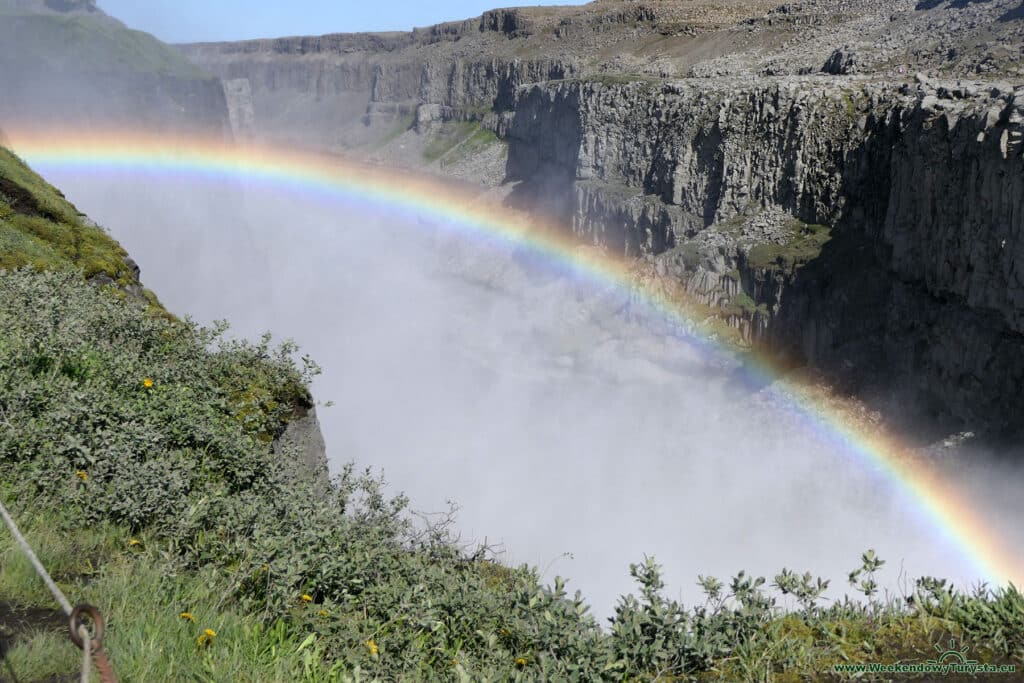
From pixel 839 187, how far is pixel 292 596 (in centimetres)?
6927

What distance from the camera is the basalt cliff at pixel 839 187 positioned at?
4572cm

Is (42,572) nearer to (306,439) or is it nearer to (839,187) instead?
(306,439)

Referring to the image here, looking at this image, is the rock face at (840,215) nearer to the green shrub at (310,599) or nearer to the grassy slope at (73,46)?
the green shrub at (310,599)

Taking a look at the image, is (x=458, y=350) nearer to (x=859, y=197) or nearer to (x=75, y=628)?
(x=859, y=197)

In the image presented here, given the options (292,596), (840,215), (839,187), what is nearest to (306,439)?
(292,596)

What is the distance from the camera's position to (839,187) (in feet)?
226

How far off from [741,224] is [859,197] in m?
11.5

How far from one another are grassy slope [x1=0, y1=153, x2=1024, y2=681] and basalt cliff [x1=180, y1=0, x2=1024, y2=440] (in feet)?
130

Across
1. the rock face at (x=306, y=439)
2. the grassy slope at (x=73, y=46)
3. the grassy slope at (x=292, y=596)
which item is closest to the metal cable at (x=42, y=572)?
the grassy slope at (x=292, y=596)

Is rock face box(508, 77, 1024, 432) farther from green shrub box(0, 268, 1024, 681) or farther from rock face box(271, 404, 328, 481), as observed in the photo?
green shrub box(0, 268, 1024, 681)

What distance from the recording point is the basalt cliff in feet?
150

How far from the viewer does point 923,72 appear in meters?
73.6

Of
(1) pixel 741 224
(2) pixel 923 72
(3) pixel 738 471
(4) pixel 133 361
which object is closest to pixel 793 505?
(3) pixel 738 471

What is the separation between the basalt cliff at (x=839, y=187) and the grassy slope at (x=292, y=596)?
3975 centimetres
